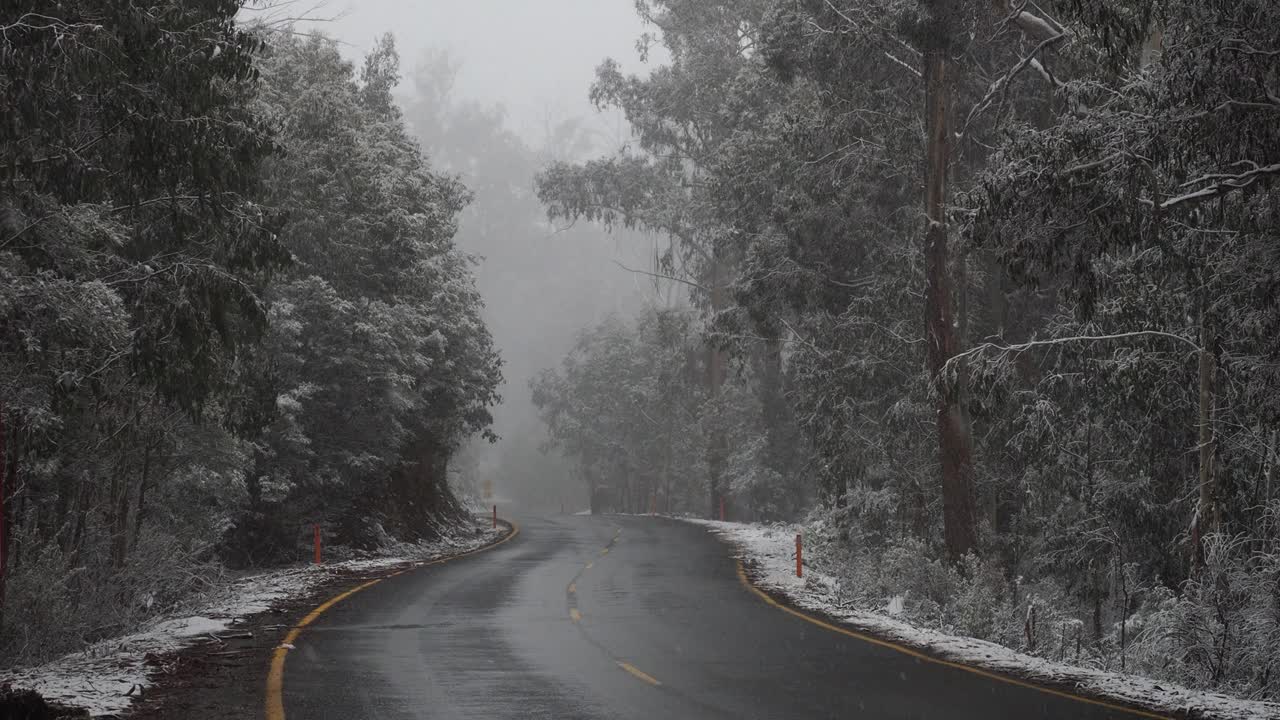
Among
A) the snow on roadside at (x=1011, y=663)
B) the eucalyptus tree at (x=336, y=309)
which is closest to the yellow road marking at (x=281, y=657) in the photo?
the eucalyptus tree at (x=336, y=309)

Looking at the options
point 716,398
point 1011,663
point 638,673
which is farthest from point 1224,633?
point 716,398

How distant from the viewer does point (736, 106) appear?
3216 centimetres

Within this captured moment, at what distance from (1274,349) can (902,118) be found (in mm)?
12332

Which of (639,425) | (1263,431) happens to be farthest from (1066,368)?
(639,425)

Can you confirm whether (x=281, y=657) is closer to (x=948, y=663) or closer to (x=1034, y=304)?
(x=948, y=663)

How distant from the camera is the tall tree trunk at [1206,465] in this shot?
1614 cm

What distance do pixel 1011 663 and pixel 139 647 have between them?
9602 mm

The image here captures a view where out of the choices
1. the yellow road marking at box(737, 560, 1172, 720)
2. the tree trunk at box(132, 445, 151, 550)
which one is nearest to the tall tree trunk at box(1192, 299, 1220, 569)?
the yellow road marking at box(737, 560, 1172, 720)

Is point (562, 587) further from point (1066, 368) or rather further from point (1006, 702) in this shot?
point (1006, 702)

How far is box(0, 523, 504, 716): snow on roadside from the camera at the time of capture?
10.1 metres

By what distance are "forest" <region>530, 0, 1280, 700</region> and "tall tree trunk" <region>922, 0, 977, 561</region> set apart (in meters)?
0.05

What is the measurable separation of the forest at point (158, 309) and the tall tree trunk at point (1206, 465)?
1227 centimetres

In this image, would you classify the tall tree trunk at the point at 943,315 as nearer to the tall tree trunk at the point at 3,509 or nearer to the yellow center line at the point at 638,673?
the yellow center line at the point at 638,673

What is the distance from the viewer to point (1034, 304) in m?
26.9
